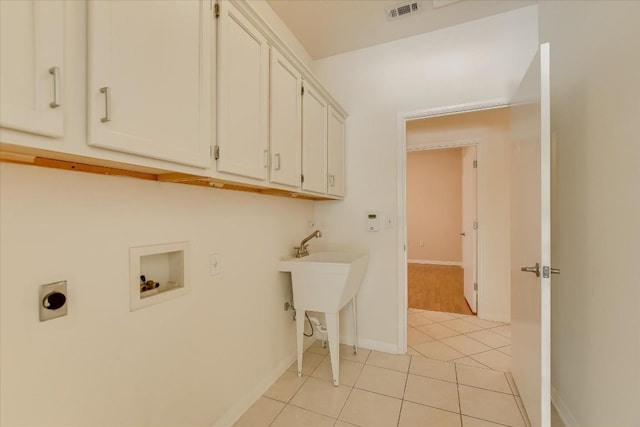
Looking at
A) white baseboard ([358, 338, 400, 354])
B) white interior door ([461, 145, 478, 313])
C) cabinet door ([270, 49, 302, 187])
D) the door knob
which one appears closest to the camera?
the door knob

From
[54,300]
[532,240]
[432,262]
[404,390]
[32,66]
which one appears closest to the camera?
[32,66]

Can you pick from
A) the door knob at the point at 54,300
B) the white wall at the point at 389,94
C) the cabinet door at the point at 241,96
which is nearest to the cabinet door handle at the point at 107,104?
the cabinet door at the point at 241,96

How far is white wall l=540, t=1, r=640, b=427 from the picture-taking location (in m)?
1.15

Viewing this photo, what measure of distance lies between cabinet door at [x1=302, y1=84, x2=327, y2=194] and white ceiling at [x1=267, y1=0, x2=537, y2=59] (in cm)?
65

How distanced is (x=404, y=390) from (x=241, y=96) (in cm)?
212

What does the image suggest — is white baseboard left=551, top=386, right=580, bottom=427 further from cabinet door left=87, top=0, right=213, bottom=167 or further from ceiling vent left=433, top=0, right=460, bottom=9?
ceiling vent left=433, top=0, right=460, bottom=9

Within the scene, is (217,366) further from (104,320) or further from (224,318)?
(104,320)

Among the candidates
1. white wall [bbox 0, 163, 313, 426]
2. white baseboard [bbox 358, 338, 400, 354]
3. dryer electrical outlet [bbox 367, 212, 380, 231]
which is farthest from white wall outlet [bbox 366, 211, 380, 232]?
white wall [bbox 0, 163, 313, 426]

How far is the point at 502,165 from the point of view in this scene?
328 cm

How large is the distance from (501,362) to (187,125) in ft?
9.27

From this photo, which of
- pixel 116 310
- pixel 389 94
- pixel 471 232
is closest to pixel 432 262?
pixel 471 232

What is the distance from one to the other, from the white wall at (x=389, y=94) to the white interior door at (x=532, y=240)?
1.85ft

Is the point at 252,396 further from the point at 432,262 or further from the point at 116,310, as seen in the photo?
the point at 432,262

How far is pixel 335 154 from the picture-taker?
2518 mm
